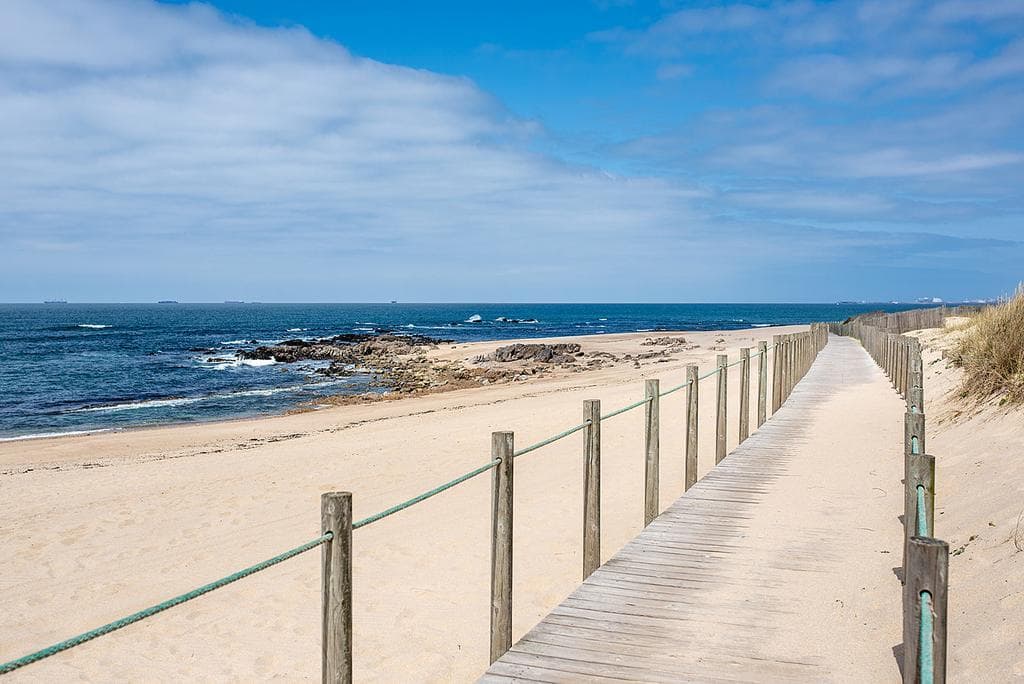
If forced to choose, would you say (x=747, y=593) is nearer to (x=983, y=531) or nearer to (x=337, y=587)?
(x=983, y=531)

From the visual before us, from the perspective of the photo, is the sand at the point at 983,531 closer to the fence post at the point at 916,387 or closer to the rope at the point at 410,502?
the fence post at the point at 916,387

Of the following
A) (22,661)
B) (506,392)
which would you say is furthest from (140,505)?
(506,392)

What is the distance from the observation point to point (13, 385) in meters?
33.8

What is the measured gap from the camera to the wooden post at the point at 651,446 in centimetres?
688

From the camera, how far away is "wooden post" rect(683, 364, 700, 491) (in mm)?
8516

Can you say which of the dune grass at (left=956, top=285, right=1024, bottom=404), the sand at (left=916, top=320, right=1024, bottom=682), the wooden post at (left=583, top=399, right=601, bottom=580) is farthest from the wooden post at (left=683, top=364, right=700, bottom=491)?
the dune grass at (left=956, top=285, right=1024, bottom=404)

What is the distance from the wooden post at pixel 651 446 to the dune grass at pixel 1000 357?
4.39 m

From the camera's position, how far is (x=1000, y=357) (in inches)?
370

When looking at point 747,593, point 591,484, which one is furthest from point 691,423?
point 747,593

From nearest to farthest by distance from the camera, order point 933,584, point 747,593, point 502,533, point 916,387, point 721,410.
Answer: point 933,584 → point 502,533 → point 747,593 → point 916,387 → point 721,410

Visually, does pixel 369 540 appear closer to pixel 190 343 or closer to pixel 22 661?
pixel 22 661

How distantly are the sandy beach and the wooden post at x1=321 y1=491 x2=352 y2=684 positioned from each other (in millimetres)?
2773

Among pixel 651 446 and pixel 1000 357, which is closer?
pixel 651 446

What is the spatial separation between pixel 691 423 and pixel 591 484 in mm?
3053
